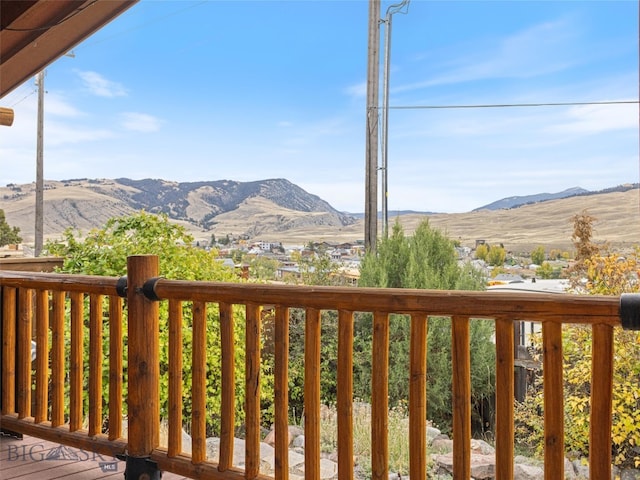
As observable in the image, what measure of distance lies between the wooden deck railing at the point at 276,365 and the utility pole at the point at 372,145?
404cm

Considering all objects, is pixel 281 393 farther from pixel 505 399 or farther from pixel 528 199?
pixel 528 199

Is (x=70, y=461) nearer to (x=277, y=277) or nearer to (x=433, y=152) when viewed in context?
(x=277, y=277)

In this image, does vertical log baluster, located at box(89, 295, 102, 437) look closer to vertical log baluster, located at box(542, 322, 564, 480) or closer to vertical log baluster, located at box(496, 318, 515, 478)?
vertical log baluster, located at box(496, 318, 515, 478)

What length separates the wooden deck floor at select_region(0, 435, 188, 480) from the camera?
2.28 meters

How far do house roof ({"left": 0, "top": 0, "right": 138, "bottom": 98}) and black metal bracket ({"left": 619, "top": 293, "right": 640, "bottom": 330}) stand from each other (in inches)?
79.0

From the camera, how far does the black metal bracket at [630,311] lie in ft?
4.33

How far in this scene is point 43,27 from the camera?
2.19m

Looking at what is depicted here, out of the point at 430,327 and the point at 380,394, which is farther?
the point at 430,327

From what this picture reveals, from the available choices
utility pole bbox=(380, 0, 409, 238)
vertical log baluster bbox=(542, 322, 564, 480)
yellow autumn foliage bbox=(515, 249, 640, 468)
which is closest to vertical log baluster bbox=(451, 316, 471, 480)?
vertical log baluster bbox=(542, 322, 564, 480)

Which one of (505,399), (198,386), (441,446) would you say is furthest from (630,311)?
(441,446)

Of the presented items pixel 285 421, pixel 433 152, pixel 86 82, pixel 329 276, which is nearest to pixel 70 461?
pixel 285 421

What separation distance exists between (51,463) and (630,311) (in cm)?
238

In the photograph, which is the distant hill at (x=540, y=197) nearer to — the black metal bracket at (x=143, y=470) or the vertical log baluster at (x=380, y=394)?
the vertical log baluster at (x=380, y=394)

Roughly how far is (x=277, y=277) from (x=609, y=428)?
17.5 ft
